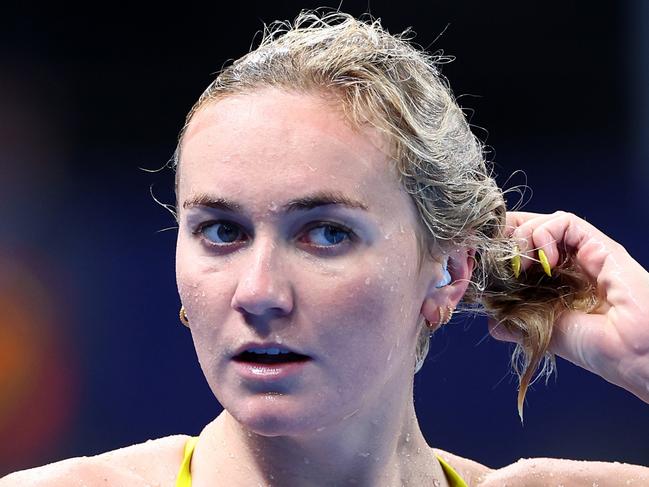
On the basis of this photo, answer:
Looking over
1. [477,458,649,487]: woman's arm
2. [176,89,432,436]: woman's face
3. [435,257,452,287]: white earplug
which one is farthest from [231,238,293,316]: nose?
[477,458,649,487]: woman's arm

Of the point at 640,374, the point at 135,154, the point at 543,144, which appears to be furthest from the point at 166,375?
the point at 640,374

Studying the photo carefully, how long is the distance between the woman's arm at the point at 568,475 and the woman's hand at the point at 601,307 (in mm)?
199

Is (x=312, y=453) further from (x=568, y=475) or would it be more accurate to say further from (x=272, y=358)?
(x=568, y=475)

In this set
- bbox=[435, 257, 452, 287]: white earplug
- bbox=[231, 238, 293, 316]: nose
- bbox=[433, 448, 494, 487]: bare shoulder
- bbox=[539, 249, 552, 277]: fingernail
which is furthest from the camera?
bbox=[433, 448, 494, 487]: bare shoulder

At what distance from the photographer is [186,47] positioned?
11.3 feet

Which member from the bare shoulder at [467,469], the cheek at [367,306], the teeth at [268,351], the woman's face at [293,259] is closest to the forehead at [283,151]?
the woman's face at [293,259]

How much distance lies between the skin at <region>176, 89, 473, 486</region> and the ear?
0.05 meters

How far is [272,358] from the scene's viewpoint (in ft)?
4.55

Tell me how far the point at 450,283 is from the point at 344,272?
0.33 m

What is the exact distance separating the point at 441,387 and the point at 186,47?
1.49 metres

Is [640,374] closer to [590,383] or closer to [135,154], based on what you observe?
[590,383]

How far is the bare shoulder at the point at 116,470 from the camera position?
60.3 inches

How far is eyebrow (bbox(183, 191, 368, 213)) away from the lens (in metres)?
1.39

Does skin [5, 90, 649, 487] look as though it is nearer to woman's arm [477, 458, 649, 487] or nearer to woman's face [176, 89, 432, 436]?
woman's face [176, 89, 432, 436]
